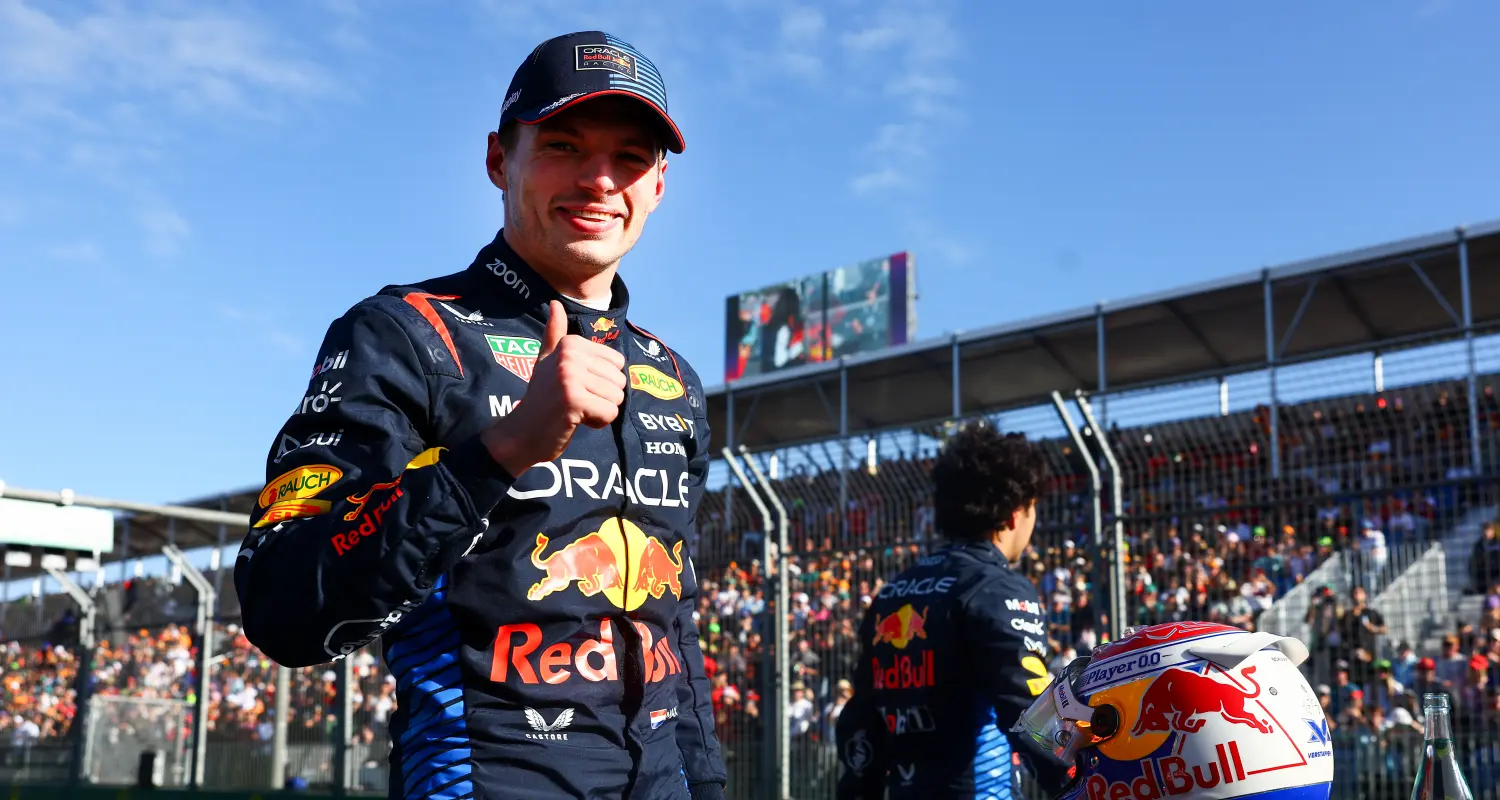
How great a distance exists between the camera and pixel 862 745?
4715 mm

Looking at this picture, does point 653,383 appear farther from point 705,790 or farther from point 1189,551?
point 1189,551

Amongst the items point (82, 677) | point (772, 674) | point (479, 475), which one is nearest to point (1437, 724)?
point (479, 475)

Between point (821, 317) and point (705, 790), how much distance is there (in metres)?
32.0

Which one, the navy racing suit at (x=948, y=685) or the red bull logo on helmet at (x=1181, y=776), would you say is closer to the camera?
the red bull logo on helmet at (x=1181, y=776)

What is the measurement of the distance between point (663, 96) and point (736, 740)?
731cm

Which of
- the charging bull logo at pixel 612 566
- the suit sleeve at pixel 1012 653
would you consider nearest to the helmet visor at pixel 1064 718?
the charging bull logo at pixel 612 566

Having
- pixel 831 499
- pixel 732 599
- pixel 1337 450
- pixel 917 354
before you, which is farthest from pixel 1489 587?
pixel 917 354

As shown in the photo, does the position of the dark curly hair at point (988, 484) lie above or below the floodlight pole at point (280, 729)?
above

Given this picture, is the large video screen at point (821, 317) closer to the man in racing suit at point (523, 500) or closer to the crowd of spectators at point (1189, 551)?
the crowd of spectators at point (1189, 551)

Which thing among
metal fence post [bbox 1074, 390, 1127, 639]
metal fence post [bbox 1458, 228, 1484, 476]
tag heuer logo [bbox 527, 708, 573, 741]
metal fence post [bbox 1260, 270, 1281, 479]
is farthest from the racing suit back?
metal fence post [bbox 1458, 228, 1484, 476]

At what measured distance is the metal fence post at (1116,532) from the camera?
7.02 m

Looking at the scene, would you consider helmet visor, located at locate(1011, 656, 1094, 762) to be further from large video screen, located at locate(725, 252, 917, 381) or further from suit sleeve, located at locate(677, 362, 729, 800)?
large video screen, located at locate(725, 252, 917, 381)

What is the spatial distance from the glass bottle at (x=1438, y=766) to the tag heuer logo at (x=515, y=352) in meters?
1.57

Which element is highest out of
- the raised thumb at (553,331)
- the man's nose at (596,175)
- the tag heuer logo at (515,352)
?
the man's nose at (596,175)
